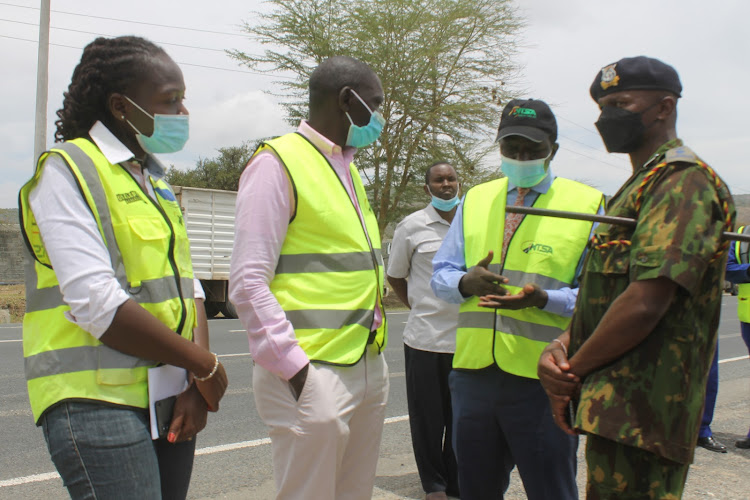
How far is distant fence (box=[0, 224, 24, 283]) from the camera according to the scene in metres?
24.2

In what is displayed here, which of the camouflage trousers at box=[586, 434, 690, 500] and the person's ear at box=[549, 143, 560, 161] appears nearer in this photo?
the camouflage trousers at box=[586, 434, 690, 500]

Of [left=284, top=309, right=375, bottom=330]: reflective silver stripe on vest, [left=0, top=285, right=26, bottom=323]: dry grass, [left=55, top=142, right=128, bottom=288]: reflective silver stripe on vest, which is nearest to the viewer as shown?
[left=55, top=142, right=128, bottom=288]: reflective silver stripe on vest

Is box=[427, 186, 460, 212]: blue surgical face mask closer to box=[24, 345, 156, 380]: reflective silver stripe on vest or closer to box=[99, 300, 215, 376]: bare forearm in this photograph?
box=[99, 300, 215, 376]: bare forearm

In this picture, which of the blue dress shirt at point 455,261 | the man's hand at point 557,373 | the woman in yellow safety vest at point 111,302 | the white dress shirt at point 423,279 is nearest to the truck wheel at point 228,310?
the white dress shirt at point 423,279

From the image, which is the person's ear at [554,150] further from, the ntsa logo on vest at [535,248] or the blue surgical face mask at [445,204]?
the blue surgical face mask at [445,204]

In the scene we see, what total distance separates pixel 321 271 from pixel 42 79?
575 inches

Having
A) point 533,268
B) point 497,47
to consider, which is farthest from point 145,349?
point 497,47

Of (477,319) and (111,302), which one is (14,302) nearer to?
(477,319)

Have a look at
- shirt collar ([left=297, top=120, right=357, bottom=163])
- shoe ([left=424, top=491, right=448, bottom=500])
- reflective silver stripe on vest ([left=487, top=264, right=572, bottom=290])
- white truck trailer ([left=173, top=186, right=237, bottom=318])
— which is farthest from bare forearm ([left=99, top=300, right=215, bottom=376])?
white truck trailer ([left=173, top=186, right=237, bottom=318])

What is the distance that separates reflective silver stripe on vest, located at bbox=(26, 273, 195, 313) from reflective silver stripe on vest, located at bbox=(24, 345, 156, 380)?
0.13 meters

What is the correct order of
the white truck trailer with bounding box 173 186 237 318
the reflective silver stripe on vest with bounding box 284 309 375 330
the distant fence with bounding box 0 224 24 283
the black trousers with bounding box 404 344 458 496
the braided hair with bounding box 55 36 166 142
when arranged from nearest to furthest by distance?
1. the braided hair with bounding box 55 36 166 142
2. the reflective silver stripe on vest with bounding box 284 309 375 330
3. the black trousers with bounding box 404 344 458 496
4. the white truck trailer with bounding box 173 186 237 318
5. the distant fence with bounding box 0 224 24 283

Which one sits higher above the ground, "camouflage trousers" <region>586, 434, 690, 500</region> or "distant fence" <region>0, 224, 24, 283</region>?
"camouflage trousers" <region>586, 434, 690, 500</region>

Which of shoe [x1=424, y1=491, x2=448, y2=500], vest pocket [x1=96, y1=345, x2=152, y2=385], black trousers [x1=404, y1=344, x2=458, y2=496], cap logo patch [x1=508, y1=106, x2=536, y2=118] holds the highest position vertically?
cap logo patch [x1=508, y1=106, x2=536, y2=118]

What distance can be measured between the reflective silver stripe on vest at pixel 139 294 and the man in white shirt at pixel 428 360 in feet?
8.05
